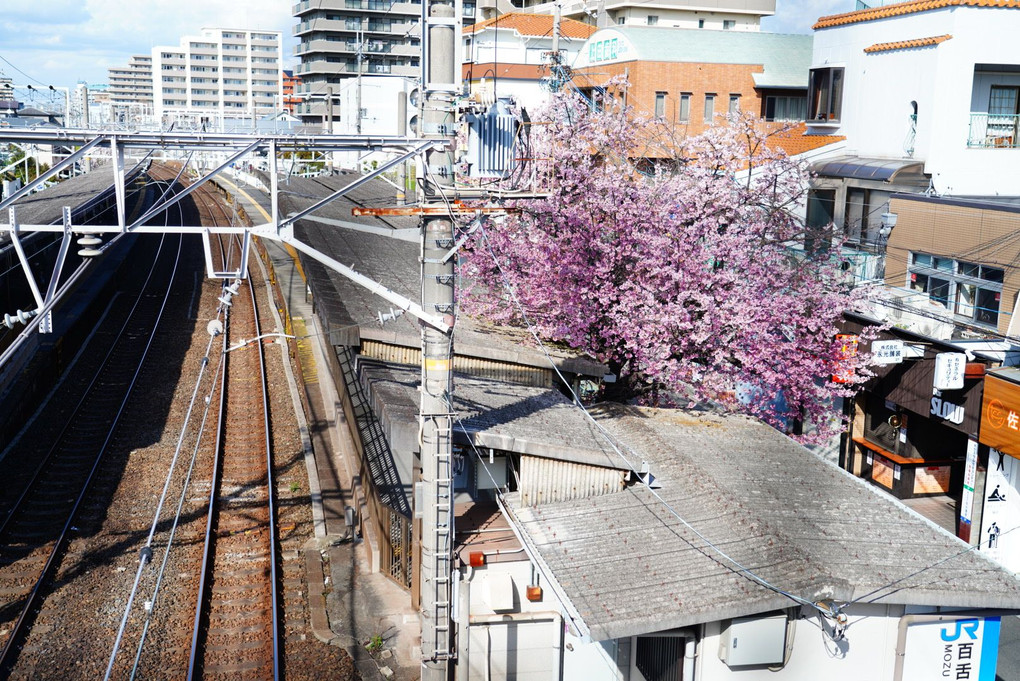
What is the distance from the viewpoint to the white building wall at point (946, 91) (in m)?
18.6

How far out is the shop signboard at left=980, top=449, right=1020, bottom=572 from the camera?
538 inches

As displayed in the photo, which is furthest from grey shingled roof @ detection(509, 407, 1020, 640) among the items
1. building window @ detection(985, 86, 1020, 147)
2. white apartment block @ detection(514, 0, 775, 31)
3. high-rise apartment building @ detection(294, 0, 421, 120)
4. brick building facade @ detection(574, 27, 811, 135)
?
high-rise apartment building @ detection(294, 0, 421, 120)

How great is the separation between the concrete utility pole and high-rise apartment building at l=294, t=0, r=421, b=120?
70599 millimetres

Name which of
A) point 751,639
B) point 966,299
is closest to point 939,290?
point 966,299

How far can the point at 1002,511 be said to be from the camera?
1380 centimetres

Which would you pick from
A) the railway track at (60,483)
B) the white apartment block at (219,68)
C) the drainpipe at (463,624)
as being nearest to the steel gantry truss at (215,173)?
the drainpipe at (463,624)

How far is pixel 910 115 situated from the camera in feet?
65.9

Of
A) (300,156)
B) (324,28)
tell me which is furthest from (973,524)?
(324,28)

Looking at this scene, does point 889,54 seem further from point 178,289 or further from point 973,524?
point 178,289

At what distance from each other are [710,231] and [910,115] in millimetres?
8820

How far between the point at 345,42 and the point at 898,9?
68449 millimetres

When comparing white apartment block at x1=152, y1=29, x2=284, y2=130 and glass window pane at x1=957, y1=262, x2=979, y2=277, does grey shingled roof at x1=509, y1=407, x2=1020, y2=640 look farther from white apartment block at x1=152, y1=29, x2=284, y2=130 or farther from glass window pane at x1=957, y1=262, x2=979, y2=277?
white apartment block at x1=152, y1=29, x2=284, y2=130

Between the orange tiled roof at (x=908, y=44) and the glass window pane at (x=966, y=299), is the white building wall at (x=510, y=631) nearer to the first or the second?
the glass window pane at (x=966, y=299)

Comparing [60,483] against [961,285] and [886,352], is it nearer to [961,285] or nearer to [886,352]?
[886,352]
